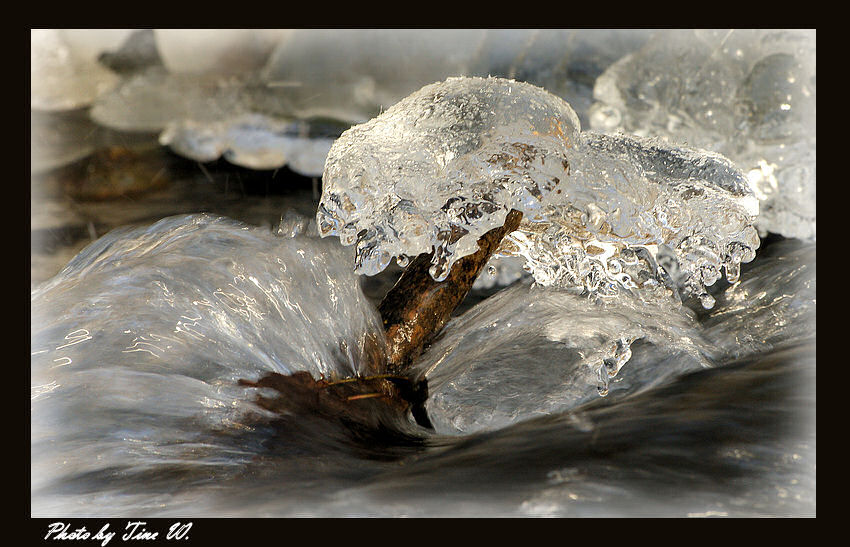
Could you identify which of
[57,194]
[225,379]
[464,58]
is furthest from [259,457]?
Answer: [464,58]

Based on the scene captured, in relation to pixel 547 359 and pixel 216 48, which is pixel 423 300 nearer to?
pixel 547 359

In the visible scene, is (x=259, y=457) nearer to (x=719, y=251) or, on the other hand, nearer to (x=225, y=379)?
(x=225, y=379)

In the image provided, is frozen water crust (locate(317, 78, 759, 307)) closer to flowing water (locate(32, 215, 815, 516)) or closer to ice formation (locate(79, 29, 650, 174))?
flowing water (locate(32, 215, 815, 516))

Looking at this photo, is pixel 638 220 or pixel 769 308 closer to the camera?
pixel 638 220

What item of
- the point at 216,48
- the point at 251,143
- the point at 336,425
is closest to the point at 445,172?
the point at 336,425

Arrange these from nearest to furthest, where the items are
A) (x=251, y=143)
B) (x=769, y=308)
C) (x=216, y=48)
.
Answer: (x=769, y=308) < (x=216, y=48) < (x=251, y=143)

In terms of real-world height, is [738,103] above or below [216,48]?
below

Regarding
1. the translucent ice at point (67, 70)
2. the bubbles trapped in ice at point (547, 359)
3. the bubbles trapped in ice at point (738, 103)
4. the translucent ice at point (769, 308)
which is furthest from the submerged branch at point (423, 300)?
the bubbles trapped in ice at point (738, 103)

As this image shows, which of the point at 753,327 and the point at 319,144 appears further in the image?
the point at 319,144
